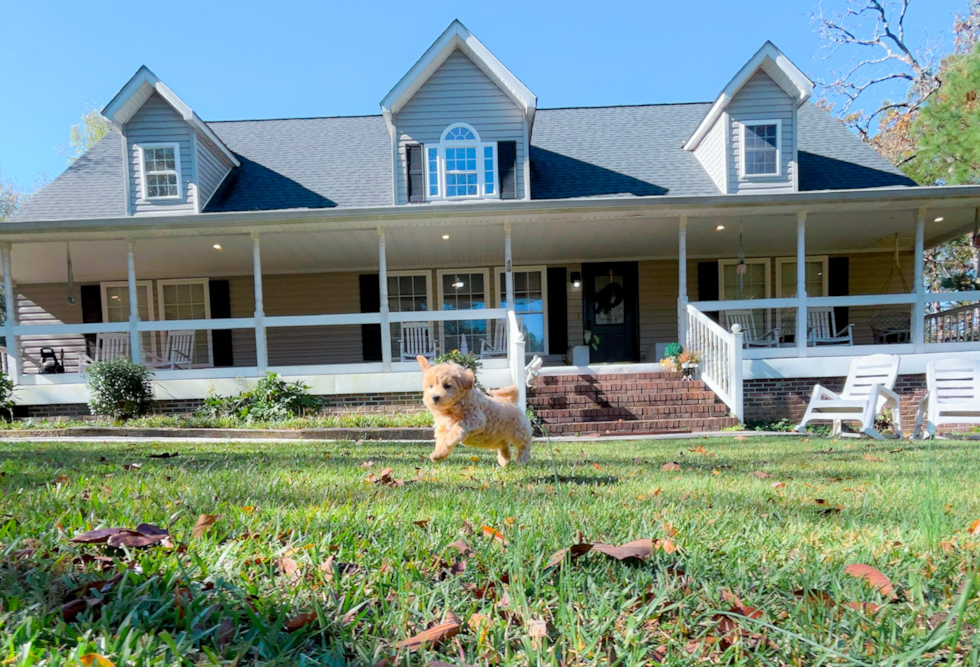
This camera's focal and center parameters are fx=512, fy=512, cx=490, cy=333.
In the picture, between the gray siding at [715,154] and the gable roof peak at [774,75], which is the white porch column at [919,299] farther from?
the gray siding at [715,154]

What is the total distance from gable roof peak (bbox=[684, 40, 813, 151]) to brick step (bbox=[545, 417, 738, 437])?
279 inches

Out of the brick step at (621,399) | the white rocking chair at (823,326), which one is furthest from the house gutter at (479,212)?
the brick step at (621,399)

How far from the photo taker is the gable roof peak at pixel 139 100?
10.6 meters

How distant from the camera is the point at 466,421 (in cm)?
326

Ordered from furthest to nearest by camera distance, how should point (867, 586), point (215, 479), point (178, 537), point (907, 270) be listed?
1. point (907, 270)
2. point (215, 479)
3. point (178, 537)
4. point (867, 586)

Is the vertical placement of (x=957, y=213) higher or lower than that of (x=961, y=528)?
higher

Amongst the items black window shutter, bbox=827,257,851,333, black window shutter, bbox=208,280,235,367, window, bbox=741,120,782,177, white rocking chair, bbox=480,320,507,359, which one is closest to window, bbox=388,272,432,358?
white rocking chair, bbox=480,320,507,359

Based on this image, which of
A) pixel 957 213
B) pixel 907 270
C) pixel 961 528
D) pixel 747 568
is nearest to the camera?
pixel 747 568

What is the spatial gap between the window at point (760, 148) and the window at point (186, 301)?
44.3 feet

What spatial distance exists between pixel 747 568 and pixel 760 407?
8968 mm

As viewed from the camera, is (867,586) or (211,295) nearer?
(867,586)

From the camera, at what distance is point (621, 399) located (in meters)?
9.02

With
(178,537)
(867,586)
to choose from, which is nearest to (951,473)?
(867,586)

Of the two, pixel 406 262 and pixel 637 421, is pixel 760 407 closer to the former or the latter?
pixel 637 421
